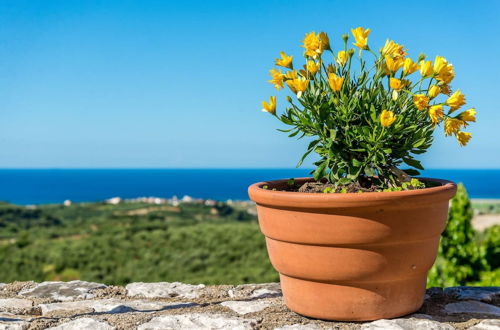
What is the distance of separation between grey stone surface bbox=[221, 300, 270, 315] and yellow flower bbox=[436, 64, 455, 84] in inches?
60.1

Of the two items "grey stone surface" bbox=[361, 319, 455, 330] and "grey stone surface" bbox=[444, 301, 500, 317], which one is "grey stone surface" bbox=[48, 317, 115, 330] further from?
"grey stone surface" bbox=[444, 301, 500, 317]

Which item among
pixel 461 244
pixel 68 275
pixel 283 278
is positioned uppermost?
pixel 283 278

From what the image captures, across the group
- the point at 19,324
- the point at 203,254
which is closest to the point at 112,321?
the point at 19,324

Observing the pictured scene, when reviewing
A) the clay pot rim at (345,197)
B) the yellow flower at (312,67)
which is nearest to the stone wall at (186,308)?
the clay pot rim at (345,197)

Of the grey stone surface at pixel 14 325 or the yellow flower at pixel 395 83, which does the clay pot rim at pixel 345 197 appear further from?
the grey stone surface at pixel 14 325

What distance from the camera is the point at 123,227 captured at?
11.6m

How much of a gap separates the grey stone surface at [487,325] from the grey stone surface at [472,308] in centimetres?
22

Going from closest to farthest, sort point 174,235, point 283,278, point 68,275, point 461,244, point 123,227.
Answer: point 283,278
point 461,244
point 68,275
point 174,235
point 123,227

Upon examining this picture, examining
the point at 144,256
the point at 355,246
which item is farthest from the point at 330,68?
the point at 144,256

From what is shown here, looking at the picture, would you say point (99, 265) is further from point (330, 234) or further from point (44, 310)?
point (330, 234)

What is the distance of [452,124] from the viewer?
2449 millimetres

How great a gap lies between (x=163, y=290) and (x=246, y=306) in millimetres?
781

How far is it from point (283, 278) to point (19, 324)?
4.40 feet

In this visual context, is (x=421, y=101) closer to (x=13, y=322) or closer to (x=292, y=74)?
(x=292, y=74)
